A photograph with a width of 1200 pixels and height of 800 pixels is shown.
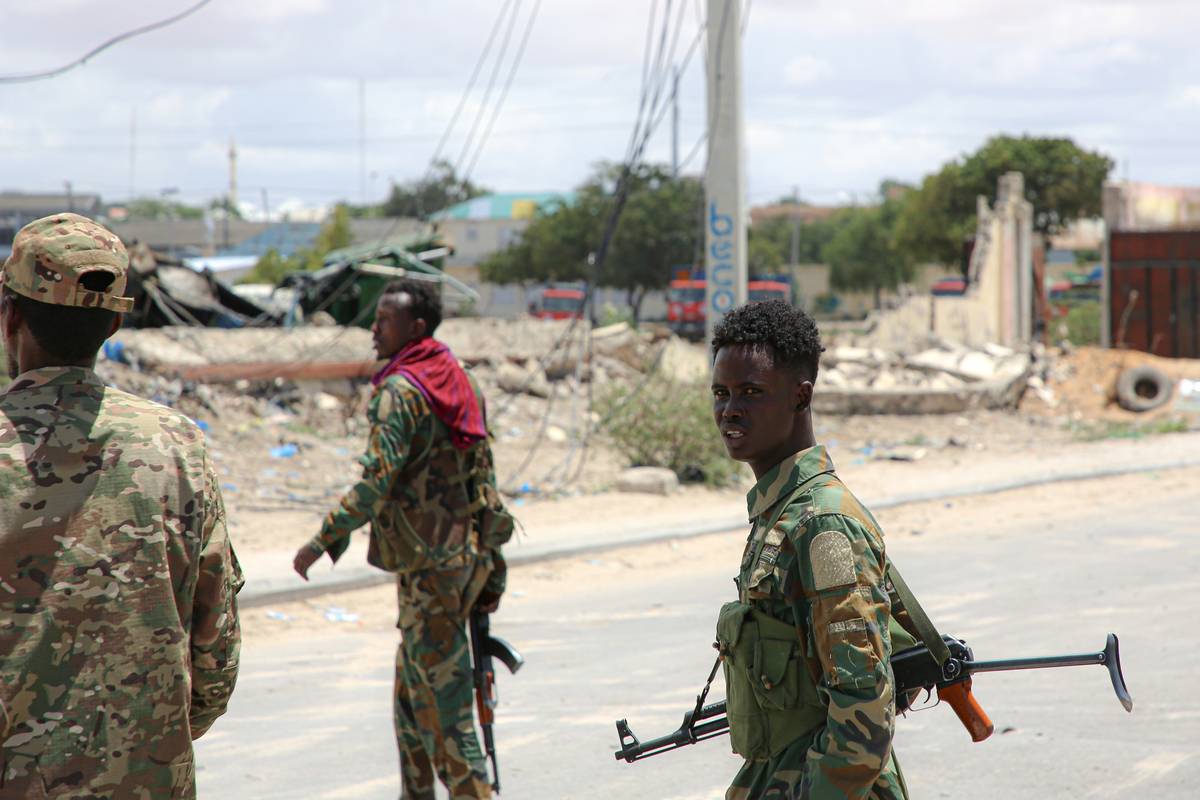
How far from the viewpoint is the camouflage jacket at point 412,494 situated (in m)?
4.17

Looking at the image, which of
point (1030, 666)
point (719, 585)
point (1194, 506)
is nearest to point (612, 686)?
point (719, 585)

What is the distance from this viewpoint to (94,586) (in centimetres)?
211

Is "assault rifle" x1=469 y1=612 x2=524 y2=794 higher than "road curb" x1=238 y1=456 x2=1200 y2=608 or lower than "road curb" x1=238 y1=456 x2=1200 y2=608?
higher

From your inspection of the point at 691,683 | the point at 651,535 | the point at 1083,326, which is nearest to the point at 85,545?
the point at 691,683

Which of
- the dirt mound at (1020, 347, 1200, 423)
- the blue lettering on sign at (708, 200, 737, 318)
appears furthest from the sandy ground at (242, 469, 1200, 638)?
the dirt mound at (1020, 347, 1200, 423)

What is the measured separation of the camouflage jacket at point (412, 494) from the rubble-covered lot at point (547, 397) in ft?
19.3

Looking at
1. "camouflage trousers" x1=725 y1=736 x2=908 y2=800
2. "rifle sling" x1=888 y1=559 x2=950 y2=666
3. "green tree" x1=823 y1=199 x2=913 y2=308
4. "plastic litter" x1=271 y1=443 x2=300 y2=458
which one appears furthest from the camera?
"green tree" x1=823 y1=199 x2=913 y2=308

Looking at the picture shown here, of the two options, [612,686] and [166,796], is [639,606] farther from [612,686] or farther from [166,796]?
[166,796]

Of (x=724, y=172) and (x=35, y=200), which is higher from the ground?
(x=35, y=200)

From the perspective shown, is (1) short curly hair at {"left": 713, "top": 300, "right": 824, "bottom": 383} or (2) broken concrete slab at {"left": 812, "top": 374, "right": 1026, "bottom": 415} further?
A: (2) broken concrete slab at {"left": 812, "top": 374, "right": 1026, "bottom": 415}

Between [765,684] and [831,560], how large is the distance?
257 millimetres

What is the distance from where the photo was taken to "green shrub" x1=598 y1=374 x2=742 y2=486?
12.6 metres

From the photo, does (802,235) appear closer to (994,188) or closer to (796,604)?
(994,188)

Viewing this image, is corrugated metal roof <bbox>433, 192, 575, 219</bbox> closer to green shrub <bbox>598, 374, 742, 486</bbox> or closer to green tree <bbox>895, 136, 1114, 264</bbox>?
green tree <bbox>895, 136, 1114, 264</bbox>
